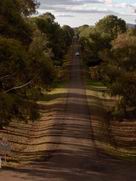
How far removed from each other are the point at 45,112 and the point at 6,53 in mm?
34617

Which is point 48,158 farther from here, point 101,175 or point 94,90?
point 94,90

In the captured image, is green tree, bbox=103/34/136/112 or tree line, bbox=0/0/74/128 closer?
tree line, bbox=0/0/74/128

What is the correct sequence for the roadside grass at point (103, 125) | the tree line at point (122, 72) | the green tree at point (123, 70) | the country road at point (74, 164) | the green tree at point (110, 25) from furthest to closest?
the green tree at point (110, 25)
the tree line at point (122, 72)
the green tree at point (123, 70)
the roadside grass at point (103, 125)
the country road at point (74, 164)

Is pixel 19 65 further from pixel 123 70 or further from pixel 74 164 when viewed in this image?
pixel 123 70

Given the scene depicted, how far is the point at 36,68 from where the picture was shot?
33.8m

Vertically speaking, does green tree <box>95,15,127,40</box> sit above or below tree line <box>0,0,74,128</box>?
below

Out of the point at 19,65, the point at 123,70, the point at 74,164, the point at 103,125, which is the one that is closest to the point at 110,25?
the point at 123,70

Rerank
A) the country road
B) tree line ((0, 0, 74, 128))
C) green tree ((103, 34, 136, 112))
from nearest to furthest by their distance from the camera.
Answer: the country road
tree line ((0, 0, 74, 128))
green tree ((103, 34, 136, 112))

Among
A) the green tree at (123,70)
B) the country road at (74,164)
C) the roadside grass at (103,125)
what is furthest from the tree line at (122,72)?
the country road at (74,164)

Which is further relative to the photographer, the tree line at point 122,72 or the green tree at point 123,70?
the tree line at point 122,72

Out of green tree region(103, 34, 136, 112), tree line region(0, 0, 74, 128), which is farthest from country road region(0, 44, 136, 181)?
green tree region(103, 34, 136, 112)

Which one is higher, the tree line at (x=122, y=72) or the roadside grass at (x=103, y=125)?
the tree line at (x=122, y=72)

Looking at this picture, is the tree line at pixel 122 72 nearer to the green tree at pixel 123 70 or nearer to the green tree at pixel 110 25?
the green tree at pixel 123 70

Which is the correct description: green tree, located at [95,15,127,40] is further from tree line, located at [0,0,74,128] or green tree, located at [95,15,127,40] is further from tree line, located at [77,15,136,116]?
tree line, located at [0,0,74,128]
